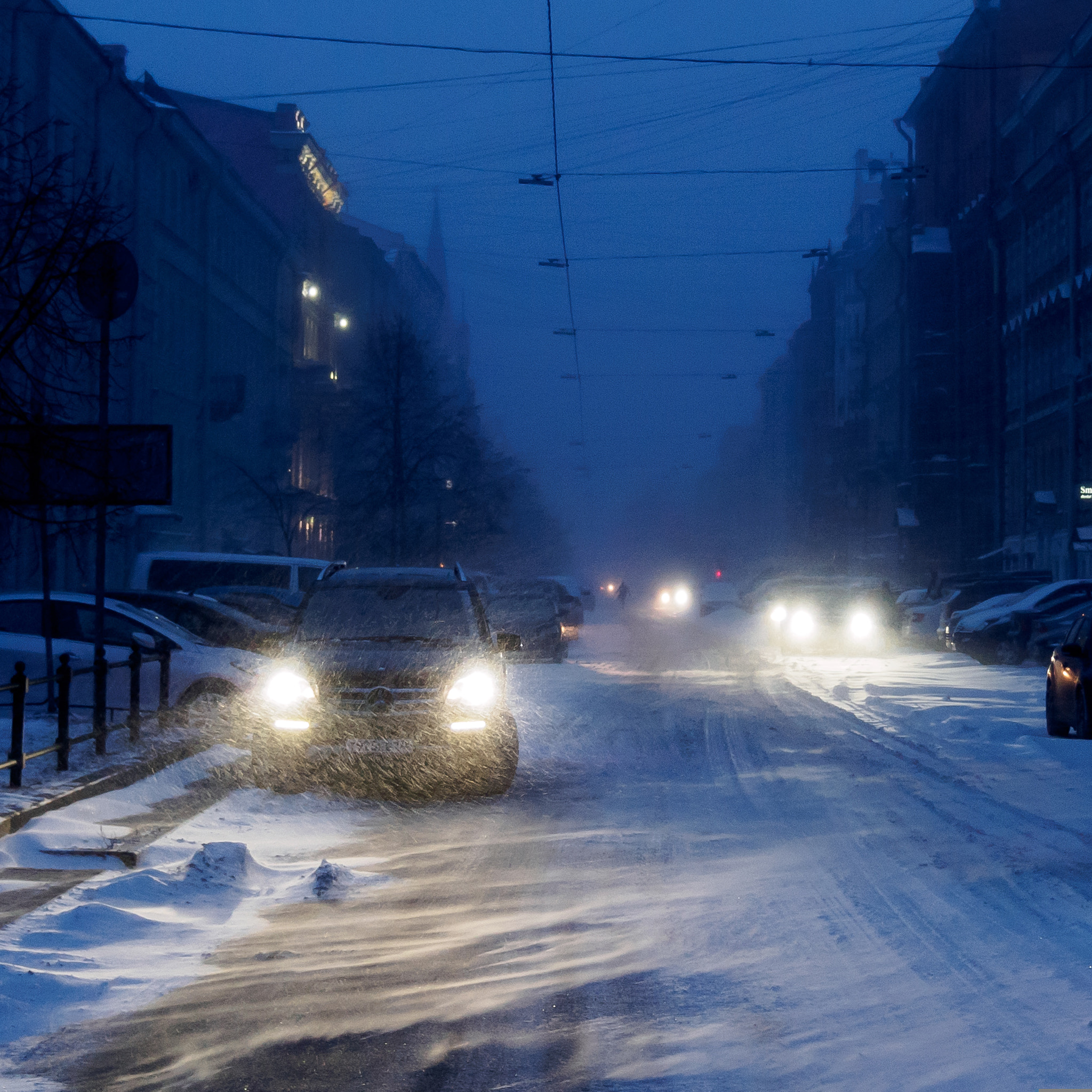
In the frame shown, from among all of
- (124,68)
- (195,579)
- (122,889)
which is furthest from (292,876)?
(124,68)

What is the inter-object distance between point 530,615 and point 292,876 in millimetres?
20149

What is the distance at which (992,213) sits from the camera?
5169cm

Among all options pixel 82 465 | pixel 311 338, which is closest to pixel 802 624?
pixel 82 465

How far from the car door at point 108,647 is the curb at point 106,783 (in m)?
1.81

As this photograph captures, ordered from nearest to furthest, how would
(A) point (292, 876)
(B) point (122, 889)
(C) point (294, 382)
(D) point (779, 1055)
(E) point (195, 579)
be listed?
(D) point (779, 1055) → (B) point (122, 889) → (A) point (292, 876) → (E) point (195, 579) → (C) point (294, 382)

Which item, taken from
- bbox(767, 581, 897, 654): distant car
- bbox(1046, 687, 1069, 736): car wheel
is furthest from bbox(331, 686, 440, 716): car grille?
bbox(767, 581, 897, 654): distant car

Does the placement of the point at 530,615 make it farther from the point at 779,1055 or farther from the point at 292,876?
the point at 779,1055

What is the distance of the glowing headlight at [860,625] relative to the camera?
30.6 meters

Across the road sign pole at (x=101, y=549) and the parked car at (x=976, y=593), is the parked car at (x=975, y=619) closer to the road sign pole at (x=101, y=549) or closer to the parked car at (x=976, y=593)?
the parked car at (x=976, y=593)

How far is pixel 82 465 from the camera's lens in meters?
11.9

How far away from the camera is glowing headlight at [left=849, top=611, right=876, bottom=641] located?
30.6 m

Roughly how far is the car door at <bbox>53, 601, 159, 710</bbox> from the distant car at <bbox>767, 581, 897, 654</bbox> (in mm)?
18172

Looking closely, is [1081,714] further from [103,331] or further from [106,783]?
[103,331]

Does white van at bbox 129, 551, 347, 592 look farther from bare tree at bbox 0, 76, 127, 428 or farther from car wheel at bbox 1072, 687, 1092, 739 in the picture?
car wheel at bbox 1072, 687, 1092, 739
